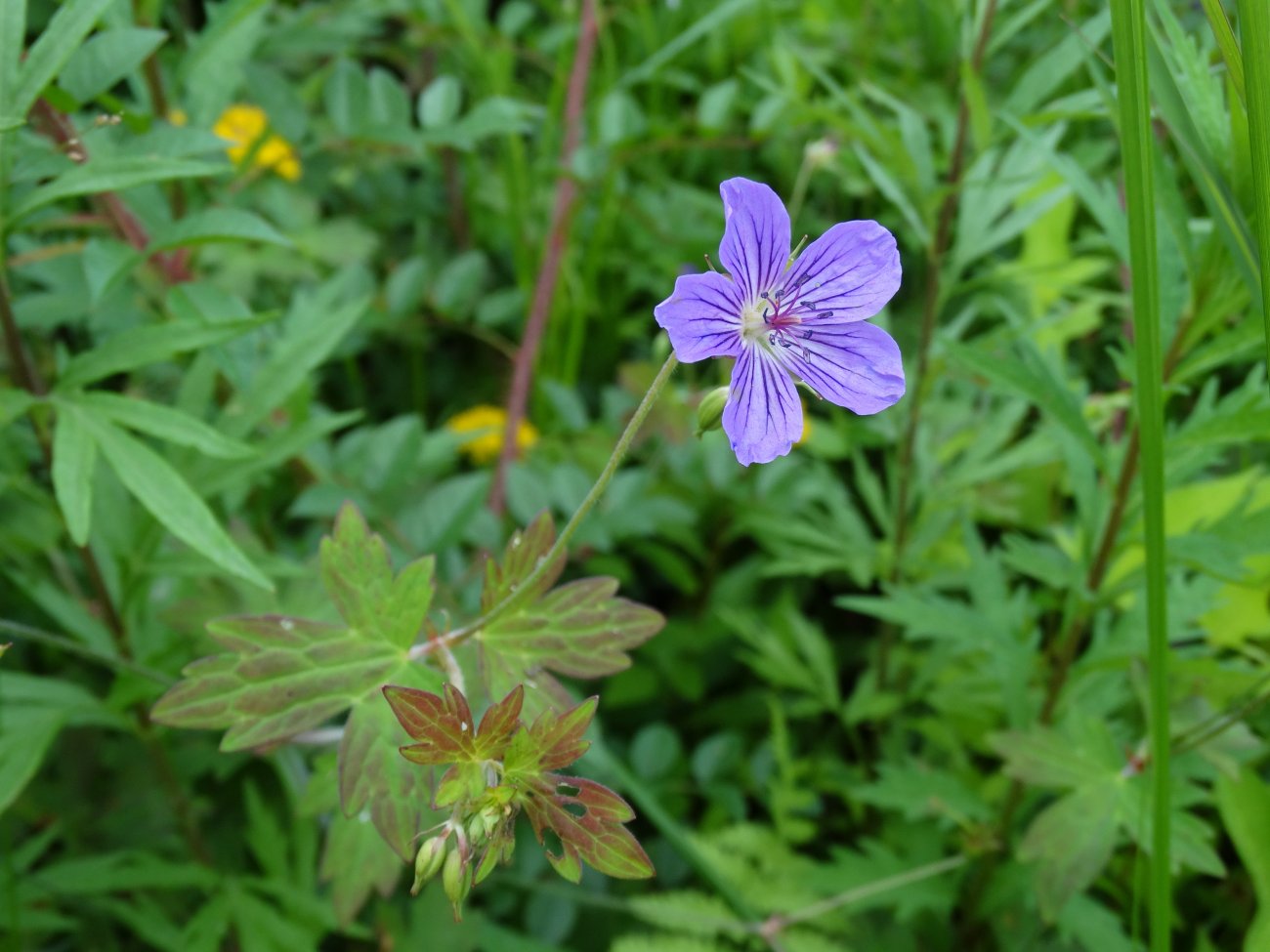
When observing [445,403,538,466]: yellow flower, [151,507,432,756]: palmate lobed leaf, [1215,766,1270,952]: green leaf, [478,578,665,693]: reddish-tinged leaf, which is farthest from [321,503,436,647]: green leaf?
[1215,766,1270,952]: green leaf

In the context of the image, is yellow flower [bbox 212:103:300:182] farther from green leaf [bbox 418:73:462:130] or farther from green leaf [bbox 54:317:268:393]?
green leaf [bbox 54:317:268:393]

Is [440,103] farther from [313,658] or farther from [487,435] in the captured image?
[313,658]

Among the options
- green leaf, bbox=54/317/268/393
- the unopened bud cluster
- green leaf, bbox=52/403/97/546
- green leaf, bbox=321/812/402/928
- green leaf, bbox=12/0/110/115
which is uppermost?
green leaf, bbox=12/0/110/115

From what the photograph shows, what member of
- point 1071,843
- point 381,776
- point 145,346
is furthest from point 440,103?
point 1071,843

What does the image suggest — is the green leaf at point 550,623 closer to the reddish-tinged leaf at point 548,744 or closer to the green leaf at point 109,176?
the reddish-tinged leaf at point 548,744

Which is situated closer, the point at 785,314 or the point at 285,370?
the point at 785,314
